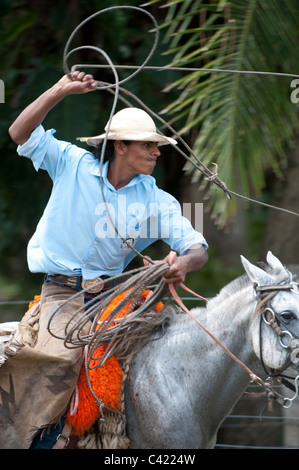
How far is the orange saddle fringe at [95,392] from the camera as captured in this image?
10.3ft

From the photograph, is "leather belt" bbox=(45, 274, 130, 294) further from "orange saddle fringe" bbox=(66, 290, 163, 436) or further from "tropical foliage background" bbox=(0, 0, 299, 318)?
"tropical foliage background" bbox=(0, 0, 299, 318)

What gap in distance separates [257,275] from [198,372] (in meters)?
0.53

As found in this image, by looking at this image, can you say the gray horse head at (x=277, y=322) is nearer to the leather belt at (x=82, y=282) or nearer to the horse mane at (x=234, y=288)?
the horse mane at (x=234, y=288)

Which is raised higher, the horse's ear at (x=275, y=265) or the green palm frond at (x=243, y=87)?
the green palm frond at (x=243, y=87)

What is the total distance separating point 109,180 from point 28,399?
1.09 m

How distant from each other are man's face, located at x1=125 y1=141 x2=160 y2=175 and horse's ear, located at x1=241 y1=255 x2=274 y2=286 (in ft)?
2.14

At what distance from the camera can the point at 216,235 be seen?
794 cm

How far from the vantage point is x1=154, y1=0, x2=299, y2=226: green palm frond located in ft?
15.3

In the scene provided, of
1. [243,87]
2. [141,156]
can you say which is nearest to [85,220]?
[141,156]

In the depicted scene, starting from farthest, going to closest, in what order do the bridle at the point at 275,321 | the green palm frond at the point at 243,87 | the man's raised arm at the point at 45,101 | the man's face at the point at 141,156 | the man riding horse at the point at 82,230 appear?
the green palm frond at the point at 243,87 → the man's face at the point at 141,156 → the man riding horse at the point at 82,230 → the man's raised arm at the point at 45,101 → the bridle at the point at 275,321

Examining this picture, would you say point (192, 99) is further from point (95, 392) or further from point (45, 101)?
point (95, 392)

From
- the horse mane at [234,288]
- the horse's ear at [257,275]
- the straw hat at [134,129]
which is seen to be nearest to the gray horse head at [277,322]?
the horse's ear at [257,275]

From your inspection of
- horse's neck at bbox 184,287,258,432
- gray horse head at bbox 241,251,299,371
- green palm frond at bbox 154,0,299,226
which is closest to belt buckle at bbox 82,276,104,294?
horse's neck at bbox 184,287,258,432
